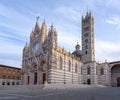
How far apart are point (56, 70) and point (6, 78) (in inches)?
939

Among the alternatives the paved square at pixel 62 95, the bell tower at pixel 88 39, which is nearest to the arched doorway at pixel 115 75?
the bell tower at pixel 88 39

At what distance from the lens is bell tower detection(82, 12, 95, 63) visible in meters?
51.2

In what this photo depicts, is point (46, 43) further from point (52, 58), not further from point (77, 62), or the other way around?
point (77, 62)

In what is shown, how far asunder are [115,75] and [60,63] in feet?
69.7

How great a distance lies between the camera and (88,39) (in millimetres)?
52562

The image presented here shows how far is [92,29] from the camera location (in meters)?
54.3

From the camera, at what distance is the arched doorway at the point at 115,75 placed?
48.5 meters

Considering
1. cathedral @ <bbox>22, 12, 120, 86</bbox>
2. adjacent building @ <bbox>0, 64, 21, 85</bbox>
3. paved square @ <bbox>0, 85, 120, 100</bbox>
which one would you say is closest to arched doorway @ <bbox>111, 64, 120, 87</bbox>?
cathedral @ <bbox>22, 12, 120, 86</bbox>

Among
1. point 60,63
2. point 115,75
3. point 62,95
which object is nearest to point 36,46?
point 60,63

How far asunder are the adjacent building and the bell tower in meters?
26.2

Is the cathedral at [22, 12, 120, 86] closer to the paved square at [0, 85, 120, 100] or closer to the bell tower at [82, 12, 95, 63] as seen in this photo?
the bell tower at [82, 12, 95, 63]

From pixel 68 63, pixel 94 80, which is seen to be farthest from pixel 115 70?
pixel 68 63

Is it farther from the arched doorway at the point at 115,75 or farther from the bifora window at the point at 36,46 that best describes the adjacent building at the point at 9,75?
the arched doorway at the point at 115,75

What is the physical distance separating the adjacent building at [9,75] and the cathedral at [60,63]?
35.2ft
